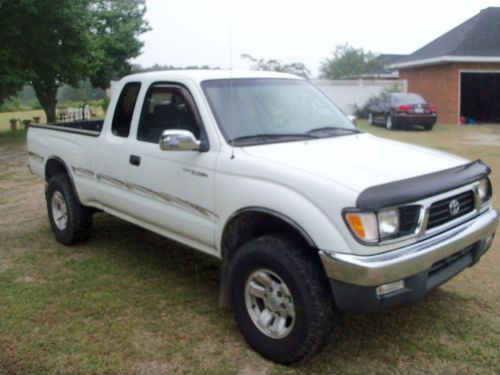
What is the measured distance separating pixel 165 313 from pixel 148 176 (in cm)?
113

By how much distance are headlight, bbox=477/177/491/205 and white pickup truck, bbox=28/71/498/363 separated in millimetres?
14

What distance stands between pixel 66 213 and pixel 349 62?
47.1m

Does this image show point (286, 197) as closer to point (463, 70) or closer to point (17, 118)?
point (463, 70)

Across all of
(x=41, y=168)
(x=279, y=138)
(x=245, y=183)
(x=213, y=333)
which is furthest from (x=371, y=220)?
(x=41, y=168)

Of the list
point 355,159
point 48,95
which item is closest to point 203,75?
point 355,159

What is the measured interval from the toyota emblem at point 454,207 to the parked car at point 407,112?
Answer: 59.5ft

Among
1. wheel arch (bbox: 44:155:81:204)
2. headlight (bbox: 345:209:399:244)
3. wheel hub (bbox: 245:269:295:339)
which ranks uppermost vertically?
wheel arch (bbox: 44:155:81:204)

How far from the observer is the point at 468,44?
23.6 meters

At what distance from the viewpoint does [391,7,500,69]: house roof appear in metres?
23.0

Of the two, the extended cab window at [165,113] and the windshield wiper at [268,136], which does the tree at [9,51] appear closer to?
the extended cab window at [165,113]

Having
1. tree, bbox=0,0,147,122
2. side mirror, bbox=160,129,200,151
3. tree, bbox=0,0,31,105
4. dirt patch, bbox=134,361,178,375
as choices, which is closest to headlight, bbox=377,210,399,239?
side mirror, bbox=160,129,200,151

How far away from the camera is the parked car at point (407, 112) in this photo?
20828 millimetres

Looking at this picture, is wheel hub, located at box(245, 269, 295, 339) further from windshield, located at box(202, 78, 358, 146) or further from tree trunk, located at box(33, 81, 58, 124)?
tree trunk, located at box(33, 81, 58, 124)

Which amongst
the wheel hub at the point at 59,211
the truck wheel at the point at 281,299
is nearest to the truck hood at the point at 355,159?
the truck wheel at the point at 281,299
